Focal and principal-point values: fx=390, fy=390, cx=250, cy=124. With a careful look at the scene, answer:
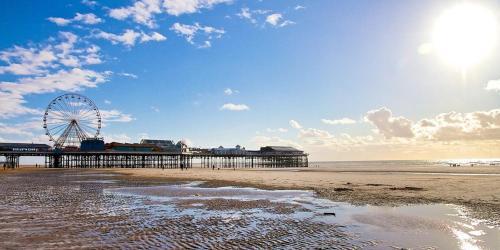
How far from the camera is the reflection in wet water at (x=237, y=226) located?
10.9m

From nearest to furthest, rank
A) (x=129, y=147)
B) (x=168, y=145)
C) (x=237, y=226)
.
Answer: (x=237, y=226) → (x=129, y=147) → (x=168, y=145)

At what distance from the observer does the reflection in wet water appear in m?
10.9

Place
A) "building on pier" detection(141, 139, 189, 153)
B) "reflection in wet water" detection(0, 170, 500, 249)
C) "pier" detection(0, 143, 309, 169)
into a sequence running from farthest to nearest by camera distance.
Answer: "building on pier" detection(141, 139, 189, 153) < "pier" detection(0, 143, 309, 169) < "reflection in wet water" detection(0, 170, 500, 249)

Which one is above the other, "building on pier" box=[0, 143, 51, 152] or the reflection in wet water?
"building on pier" box=[0, 143, 51, 152]

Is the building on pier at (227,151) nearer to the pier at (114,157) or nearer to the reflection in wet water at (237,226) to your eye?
the pier at (114,157)

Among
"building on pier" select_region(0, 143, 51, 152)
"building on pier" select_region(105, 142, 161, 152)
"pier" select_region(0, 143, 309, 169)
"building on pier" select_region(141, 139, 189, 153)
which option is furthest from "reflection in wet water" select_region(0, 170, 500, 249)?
"building on pier" select_region(141, 139, 189, 153)

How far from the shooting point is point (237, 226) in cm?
1366

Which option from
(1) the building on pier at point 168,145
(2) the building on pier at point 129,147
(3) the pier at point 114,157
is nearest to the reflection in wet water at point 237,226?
(3) the pier at point 114,157

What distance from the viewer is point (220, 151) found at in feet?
506

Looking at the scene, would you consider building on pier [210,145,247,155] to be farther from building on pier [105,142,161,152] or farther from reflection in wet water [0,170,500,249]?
reflection in wet water [0,170,500,249]

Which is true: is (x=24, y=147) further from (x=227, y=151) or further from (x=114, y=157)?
(x=227, y=151)

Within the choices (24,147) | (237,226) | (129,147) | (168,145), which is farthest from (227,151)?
(237,226)

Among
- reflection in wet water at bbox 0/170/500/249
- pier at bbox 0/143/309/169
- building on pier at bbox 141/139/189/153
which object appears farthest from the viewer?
building on pier at bbox 141/139/189/153

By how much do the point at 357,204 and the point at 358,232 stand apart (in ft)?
25.1
